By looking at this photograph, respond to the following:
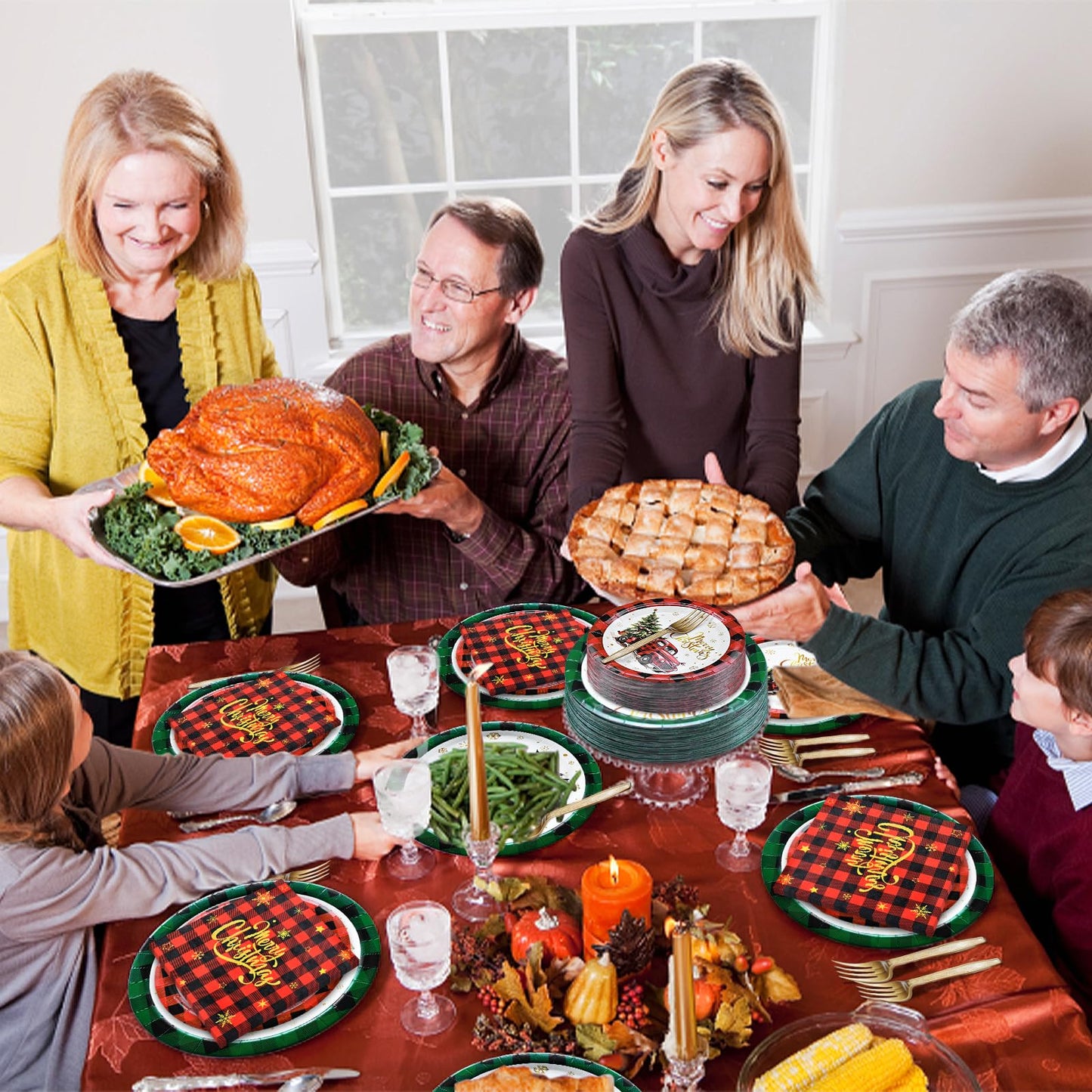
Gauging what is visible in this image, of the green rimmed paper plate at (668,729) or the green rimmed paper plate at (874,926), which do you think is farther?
the green rimmed paper plate at (668,729)

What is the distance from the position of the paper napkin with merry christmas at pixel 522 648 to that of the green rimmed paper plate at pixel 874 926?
0.48 m

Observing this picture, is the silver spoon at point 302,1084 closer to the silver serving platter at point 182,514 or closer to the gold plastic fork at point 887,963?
the gold plastic fork at point 887,963

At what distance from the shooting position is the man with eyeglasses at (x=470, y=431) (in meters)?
2.48

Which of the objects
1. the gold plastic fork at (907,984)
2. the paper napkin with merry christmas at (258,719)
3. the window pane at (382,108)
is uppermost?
the window pane at (382,108)

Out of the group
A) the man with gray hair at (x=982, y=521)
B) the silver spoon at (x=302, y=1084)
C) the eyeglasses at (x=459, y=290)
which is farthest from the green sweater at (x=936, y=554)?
the silver spoon at (x=302, y=1084)

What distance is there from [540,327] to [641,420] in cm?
172

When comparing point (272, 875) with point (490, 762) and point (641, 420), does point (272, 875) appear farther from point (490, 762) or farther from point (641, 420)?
point (641, 420)

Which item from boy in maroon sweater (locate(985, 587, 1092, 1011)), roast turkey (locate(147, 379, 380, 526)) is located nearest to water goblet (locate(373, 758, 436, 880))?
roast turkey (locate(147, 379, 380, 526))

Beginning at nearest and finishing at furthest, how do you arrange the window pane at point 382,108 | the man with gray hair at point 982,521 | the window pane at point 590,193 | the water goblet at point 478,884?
the water goblet at point 478,884 → the man with gray hair at point 982,521 → the window pane at point 382,108 → the window pane at point 590,193

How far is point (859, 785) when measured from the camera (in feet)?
5.95

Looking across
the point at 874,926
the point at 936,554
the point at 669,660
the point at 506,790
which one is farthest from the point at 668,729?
the point at 936,554

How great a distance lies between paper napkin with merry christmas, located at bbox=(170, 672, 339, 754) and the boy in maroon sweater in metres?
1.06

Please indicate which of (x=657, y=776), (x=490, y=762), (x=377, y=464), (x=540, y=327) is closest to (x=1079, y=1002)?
(x=657, y=776)

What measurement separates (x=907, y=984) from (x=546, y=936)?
1.40 ft
